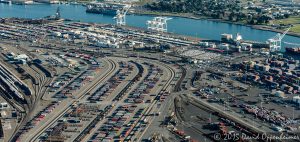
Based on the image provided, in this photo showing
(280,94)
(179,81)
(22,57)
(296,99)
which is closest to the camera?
(296,99)

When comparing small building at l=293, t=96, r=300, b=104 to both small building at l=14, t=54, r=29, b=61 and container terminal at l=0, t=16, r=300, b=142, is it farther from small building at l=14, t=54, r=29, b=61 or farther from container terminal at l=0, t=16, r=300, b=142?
small building at l=14, t=54, r=29, b=61

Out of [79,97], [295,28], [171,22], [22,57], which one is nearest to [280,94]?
[79,97]

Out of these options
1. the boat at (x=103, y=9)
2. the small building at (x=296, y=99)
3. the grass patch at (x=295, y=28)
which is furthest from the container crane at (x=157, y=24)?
the small building at (x=296, y=99)

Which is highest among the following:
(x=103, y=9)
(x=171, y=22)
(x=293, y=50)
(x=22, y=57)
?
(x=103, y=9)

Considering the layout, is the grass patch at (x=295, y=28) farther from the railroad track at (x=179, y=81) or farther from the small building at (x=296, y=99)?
the small building at (x=296, y=99)

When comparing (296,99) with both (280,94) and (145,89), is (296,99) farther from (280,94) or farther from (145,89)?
(145,89)

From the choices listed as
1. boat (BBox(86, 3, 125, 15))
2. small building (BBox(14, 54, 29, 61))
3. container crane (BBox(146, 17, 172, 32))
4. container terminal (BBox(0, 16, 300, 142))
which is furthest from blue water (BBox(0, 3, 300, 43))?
small building (BBox(14, 54, 29, 61))

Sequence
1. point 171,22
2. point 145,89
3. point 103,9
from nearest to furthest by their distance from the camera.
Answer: point 145,89 → point 171,22 → point 103,9
